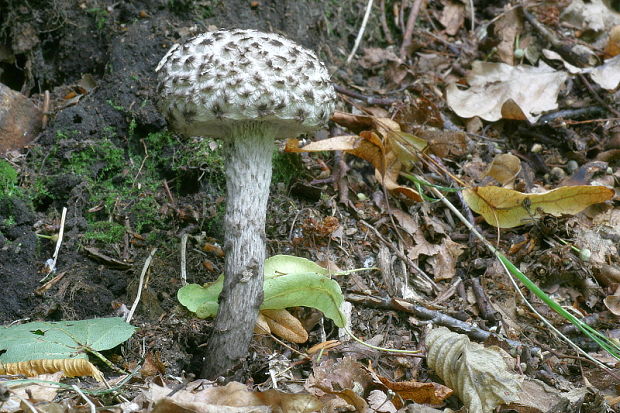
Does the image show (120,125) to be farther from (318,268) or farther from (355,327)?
(355,327)

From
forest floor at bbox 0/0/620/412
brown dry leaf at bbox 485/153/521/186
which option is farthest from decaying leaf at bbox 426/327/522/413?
brown dry leaf at bbox 485/153/521/186

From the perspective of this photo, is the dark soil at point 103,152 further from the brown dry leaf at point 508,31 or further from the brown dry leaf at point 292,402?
the brown dry leaf at point 508,31

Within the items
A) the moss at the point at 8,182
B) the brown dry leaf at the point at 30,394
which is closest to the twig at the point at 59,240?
the moss at the point at 8,182

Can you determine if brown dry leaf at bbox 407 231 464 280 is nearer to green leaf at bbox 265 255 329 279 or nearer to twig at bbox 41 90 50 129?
green leaf at bbox 265 255 329 279

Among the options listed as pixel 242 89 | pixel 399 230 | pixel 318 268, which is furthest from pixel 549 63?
pixel 242 89

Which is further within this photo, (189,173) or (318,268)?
(189,173)
